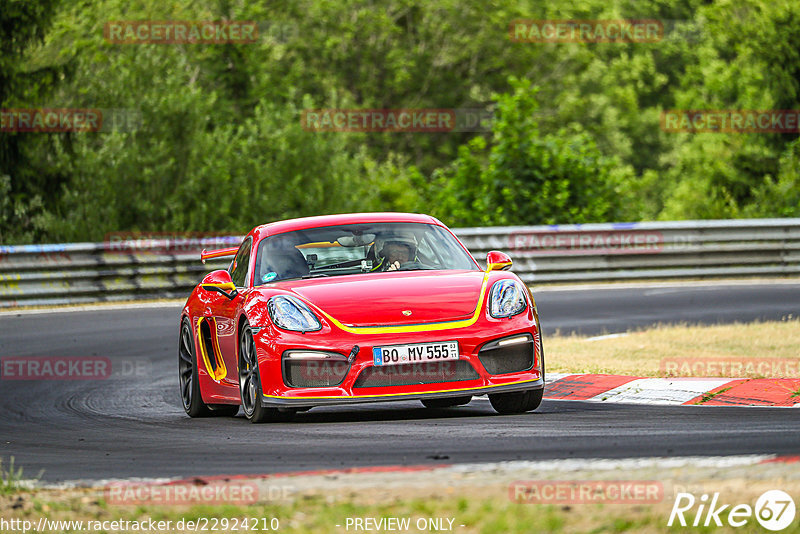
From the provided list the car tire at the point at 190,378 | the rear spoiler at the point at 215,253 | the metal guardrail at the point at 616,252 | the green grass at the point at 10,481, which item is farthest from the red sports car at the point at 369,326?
the metal guardrail at the point at 616,252

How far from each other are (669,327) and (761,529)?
1094cm

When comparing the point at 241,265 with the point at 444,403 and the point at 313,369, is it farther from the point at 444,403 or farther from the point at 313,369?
the point at 313,369

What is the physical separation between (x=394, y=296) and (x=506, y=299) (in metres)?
0.71

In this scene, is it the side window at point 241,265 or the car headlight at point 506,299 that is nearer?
the car headlight at point 506,299

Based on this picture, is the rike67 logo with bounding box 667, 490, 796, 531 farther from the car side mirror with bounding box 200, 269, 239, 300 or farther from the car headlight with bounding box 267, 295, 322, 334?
the car side mirror with bounding box 200, 269, 239, 300

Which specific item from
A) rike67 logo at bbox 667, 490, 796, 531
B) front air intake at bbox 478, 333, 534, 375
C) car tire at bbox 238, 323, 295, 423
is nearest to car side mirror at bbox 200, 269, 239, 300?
car tire at bbox 238, 323, 295, 423

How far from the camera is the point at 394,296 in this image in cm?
834

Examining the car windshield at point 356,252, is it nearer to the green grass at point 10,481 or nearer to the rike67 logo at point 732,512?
the green grass at point 10,481

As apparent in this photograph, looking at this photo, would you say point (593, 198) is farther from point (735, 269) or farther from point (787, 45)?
point (787, 45)

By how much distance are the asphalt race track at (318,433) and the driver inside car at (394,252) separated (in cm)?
100

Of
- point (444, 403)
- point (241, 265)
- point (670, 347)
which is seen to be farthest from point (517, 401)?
point (670, 347)

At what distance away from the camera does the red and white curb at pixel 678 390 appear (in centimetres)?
886

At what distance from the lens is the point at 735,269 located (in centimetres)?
2277

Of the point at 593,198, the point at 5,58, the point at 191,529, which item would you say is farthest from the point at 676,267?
the point at 191,529
